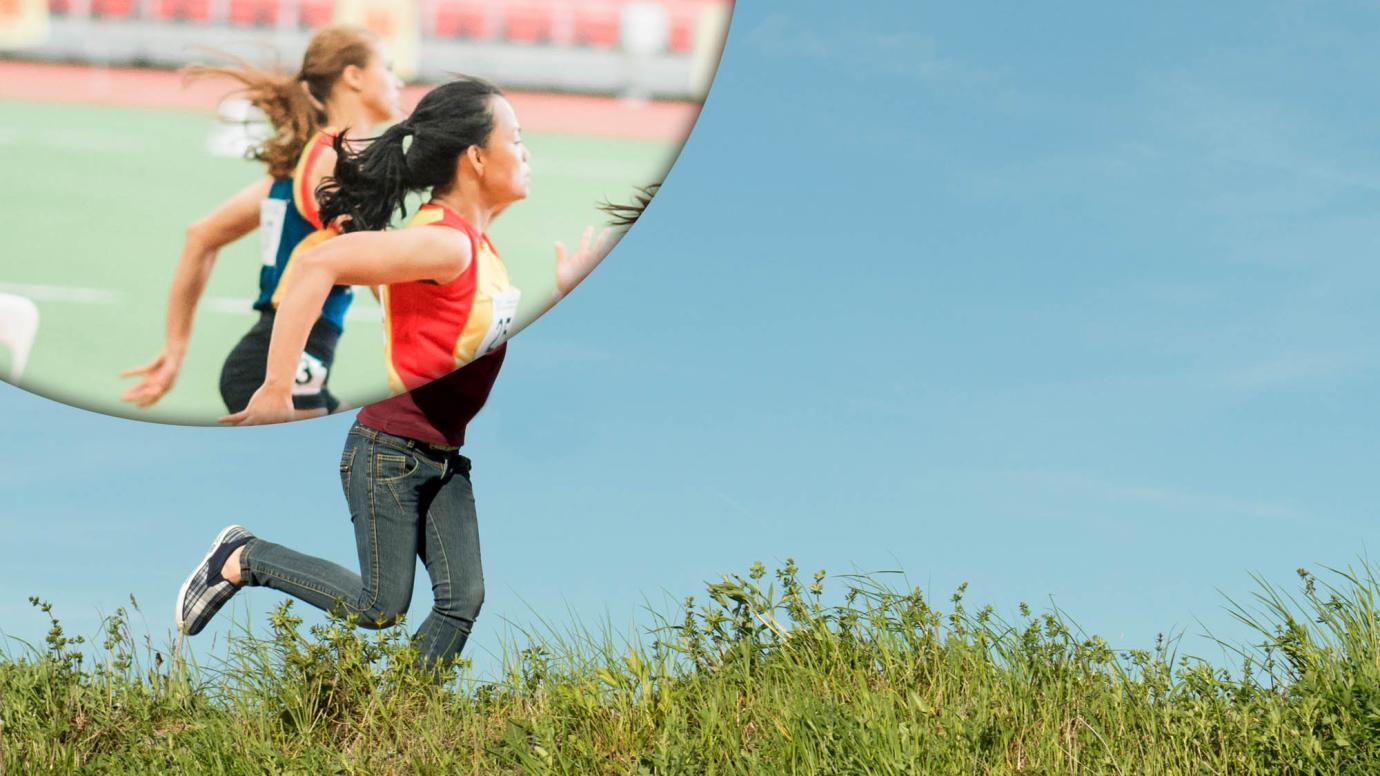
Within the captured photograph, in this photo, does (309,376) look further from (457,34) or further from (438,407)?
(457,34)

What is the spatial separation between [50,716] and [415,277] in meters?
2.07

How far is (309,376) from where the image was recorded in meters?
3.60

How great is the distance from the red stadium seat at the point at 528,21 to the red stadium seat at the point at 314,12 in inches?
17.2

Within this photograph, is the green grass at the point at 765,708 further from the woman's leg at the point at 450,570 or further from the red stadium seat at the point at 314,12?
the red stadium seat at the point at 314,12

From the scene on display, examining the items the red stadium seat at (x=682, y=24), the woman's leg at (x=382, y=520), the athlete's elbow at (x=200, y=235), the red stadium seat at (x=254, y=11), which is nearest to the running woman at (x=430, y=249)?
the athlete's elbow at (x=200, y=235)

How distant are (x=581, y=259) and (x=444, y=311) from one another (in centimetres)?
40

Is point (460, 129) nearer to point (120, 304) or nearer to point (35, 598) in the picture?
point (120, 304)

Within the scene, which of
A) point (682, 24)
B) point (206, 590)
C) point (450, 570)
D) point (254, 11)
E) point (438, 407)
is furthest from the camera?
point (206, 590)

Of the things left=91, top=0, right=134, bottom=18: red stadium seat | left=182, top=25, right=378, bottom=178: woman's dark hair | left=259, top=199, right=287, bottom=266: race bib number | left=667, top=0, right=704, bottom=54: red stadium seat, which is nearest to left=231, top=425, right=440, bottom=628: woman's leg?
left=259, top=199, right=287, bottom=266: race bib number

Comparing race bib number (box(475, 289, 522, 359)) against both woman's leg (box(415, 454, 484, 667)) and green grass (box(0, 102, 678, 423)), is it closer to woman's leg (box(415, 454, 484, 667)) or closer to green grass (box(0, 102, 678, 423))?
green grass (box(0, 102, 678, 423))

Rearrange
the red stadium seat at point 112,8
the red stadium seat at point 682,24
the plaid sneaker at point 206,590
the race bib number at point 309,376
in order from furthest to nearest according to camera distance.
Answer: the plaid sneaker at point 206,590 → the race bib number at point 309,376 → the red stadium seat at point 682,24 → the red stadium seat at point 112,8

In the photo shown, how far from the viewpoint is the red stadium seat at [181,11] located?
338 cm


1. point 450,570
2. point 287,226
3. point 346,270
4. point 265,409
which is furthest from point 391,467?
point 287,226

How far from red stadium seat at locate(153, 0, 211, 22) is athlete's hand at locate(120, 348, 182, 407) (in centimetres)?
84
